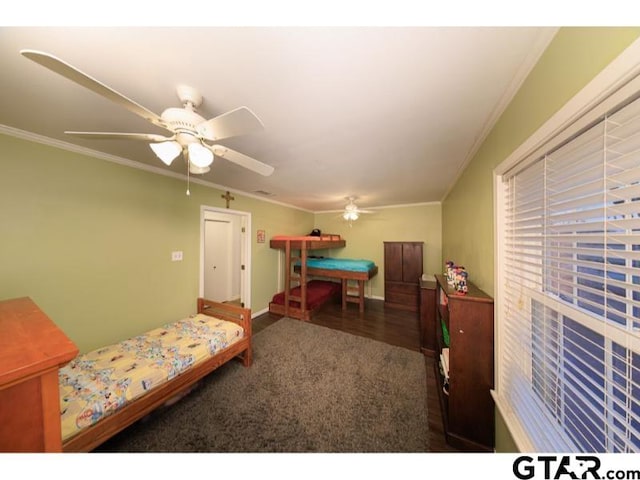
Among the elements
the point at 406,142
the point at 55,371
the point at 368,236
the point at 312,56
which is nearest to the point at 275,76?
the point at 312,56

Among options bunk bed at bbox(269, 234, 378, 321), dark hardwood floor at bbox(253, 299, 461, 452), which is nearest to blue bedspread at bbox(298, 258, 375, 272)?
bunk bed at bbox(269, 234, 378, 321)

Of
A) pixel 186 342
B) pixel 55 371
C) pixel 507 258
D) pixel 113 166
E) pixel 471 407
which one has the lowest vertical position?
pixel 471 407

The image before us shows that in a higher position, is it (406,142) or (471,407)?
(406,142)

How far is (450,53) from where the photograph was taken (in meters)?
0.84

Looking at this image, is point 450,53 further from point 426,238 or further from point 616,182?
point 426,238

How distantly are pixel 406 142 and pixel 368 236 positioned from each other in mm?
3161

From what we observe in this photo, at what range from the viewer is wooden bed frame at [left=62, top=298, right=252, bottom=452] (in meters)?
1.16

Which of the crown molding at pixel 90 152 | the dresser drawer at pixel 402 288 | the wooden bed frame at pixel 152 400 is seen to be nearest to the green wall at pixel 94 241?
the crown molding at pixel 90 152

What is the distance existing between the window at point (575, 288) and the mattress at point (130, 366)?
230 cm

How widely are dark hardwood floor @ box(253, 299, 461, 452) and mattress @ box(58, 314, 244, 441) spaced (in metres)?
1.09

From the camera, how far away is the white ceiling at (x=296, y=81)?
78 centimetres

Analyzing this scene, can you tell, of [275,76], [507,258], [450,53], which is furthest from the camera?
[507,258]
